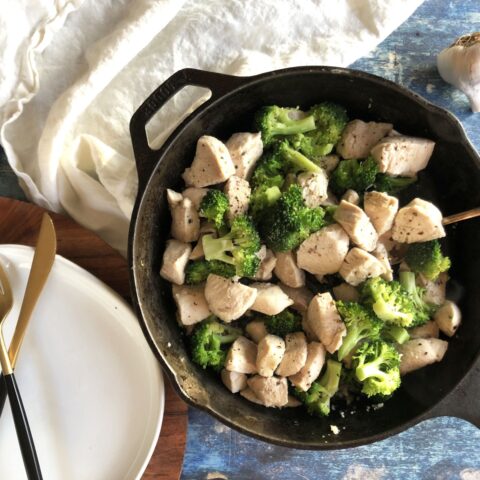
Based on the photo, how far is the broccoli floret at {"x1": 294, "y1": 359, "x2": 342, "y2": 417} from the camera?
1941 mm

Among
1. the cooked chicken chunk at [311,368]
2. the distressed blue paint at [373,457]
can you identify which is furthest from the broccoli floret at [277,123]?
the distressed blue paint at [373,457]

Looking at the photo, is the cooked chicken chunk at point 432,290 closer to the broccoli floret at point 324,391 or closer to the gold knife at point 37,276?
the broccoli floret at point 324,391

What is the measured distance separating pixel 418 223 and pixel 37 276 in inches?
48.3

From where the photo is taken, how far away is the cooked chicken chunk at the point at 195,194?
6.24 ft

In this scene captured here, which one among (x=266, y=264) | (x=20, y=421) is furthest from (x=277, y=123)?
(x=20, y=421)

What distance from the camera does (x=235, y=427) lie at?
5.84 ft

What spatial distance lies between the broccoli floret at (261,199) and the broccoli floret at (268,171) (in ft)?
0.08

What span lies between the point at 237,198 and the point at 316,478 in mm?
1083

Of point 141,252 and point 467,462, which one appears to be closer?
point 141,252

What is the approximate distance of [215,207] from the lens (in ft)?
5.96

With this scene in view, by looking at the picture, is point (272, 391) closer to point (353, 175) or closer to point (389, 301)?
point (389, 301)

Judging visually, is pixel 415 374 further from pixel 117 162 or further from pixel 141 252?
pixel 117 162

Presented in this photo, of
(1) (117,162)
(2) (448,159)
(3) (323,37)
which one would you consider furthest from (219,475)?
(3) (323,37)

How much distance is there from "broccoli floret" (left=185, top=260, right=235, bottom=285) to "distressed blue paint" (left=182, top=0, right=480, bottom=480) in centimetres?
52
